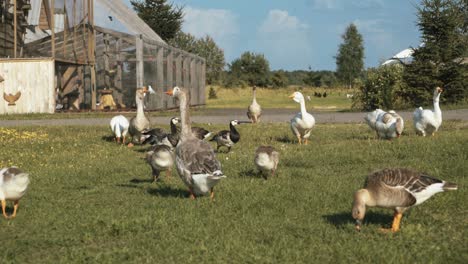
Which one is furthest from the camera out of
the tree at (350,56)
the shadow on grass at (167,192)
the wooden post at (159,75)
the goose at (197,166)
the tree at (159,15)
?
the tree at (350,56)

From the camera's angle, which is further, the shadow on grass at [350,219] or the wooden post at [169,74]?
the wooden post at [169,74]

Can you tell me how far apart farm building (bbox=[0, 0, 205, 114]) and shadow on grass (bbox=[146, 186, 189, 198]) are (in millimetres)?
29825

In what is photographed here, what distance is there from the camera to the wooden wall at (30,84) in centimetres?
3931

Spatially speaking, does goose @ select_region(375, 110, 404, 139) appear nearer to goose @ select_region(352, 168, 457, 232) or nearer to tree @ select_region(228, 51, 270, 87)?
goose @ select_region(352, 168, 457, 232)

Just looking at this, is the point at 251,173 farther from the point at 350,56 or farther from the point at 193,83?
the point at 350,56

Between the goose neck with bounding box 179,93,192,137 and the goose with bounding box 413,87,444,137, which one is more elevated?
the goose neck with bounding box 179,93,192,137

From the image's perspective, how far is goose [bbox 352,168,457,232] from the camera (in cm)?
798

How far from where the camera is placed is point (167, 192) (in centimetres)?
1151

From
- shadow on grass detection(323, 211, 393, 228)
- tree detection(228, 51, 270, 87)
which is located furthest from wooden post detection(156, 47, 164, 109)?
tree detection(228, 51, 270, 87)

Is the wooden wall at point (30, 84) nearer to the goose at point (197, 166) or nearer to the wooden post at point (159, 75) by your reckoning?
the wooden post at point (159, 75)

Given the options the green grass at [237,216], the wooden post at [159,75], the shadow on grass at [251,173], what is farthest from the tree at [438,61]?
the shadow on grass at [251,173]

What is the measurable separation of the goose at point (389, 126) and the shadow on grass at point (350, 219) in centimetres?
998

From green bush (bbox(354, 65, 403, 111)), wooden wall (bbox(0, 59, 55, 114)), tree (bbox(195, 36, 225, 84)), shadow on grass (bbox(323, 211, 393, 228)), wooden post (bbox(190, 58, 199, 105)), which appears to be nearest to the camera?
shadow on grass (bbox(323, 211, 393, 228))

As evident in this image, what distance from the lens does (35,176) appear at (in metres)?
13.6
